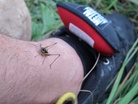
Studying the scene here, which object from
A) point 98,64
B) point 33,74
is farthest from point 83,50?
point 33,74

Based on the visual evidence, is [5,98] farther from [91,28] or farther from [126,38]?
[126,38]

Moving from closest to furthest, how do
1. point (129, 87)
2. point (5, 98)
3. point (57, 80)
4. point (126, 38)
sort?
point (5, 98) → point (57, 80) → point (129, 87) → point (126, 38)

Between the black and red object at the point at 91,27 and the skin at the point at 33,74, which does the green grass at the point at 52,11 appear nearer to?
the black and red object at the point at 91,27

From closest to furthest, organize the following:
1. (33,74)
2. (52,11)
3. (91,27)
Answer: (33,74) < (91,27) < (52,11)

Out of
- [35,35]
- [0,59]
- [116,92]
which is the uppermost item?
[0,59]

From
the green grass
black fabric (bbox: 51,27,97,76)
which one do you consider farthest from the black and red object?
the green grass

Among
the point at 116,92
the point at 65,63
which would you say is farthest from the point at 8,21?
the point at 116,92

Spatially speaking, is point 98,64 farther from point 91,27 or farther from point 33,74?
point 33,74
